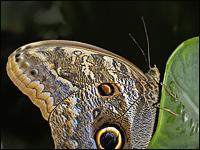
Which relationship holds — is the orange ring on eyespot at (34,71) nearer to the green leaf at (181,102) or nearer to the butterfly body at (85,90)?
the butterfly body at (85,90)

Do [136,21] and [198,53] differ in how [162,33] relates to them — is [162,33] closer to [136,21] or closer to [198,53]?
[136,21]

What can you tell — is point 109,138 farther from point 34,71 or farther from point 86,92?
point 34,71

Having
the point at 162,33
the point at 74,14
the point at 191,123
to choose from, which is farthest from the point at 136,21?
the point at 191,123

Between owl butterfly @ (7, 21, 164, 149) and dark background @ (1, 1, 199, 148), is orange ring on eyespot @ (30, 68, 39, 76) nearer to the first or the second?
owl butterfly @ (7, 21, 164, 149)

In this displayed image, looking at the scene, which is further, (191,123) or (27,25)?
(27,25)

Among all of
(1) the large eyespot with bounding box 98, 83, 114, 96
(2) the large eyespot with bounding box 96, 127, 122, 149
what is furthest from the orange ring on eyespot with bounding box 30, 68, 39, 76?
(2) the large eyespot with bounding box 96, 127, 122, 149
